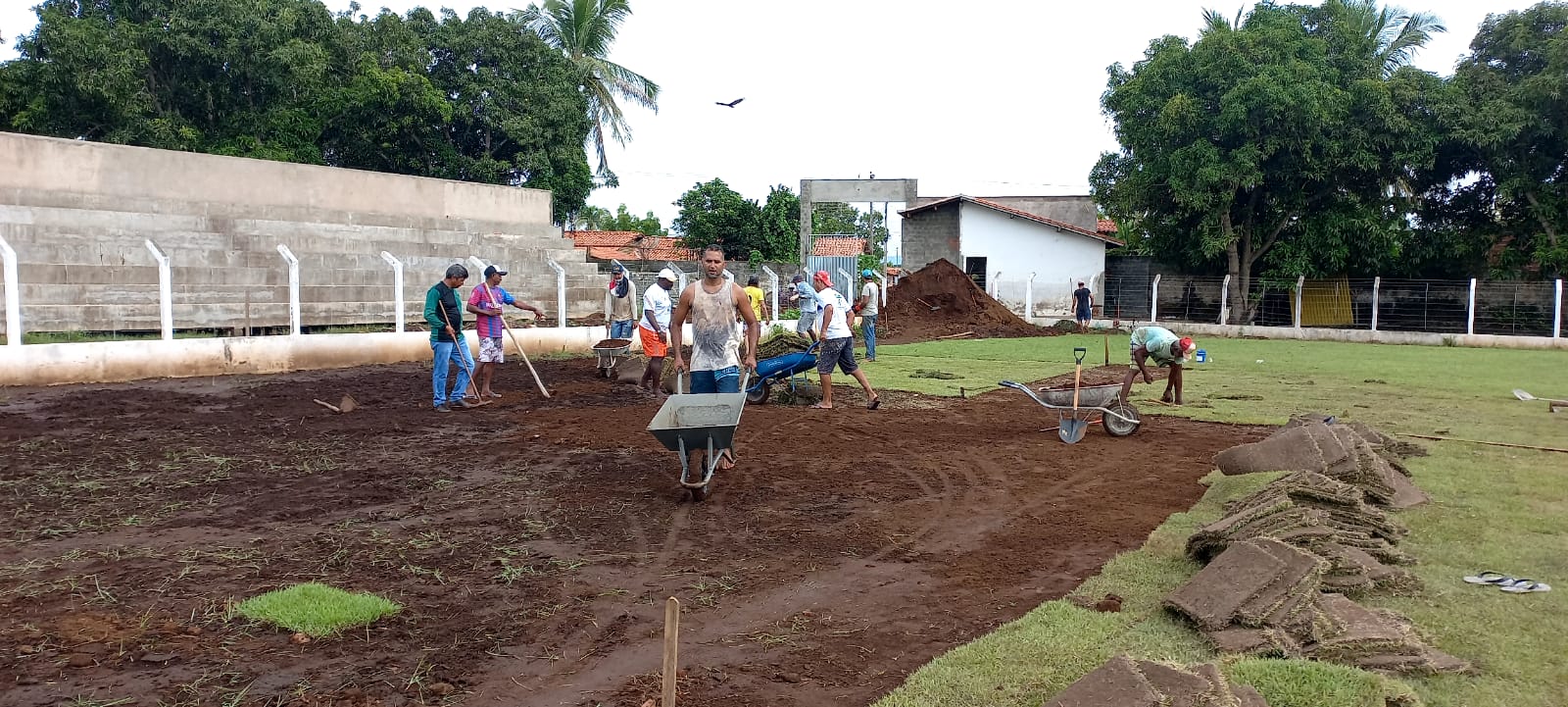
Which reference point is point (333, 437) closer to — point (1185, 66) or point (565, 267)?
point (565, 267)

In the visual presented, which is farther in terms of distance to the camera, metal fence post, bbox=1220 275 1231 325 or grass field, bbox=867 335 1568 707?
metal fence post, bbox=1220 275 1231 325

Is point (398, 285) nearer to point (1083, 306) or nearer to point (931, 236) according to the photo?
point (1083, 306)

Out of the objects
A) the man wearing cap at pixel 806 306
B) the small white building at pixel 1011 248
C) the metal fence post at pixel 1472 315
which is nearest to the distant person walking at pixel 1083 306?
the small white building at pixel 1011 248

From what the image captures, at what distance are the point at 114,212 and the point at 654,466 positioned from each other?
14549 mm

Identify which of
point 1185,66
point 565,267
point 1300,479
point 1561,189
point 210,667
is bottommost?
point 210,667

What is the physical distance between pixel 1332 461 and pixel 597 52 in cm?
3132

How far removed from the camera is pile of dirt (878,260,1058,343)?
1065 inches

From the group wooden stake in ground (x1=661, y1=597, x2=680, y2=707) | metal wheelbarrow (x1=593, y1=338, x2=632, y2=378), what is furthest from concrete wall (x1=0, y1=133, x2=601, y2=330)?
wooden stake in ground (x1=661, y1=597, x2=680, y2=707)

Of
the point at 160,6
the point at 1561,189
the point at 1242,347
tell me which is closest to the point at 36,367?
the point at 160,6

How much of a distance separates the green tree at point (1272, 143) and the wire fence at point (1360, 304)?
2.24 feet

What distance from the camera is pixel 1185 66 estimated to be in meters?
26.7

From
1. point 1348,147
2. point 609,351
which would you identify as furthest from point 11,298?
point 1348,147

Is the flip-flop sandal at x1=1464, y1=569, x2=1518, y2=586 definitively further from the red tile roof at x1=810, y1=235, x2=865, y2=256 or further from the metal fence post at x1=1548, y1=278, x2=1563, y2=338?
the red tile roof at x1=810, y1=235, x2=865, y2=256

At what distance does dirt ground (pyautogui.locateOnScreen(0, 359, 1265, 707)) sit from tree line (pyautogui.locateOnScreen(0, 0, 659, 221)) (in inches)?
680
